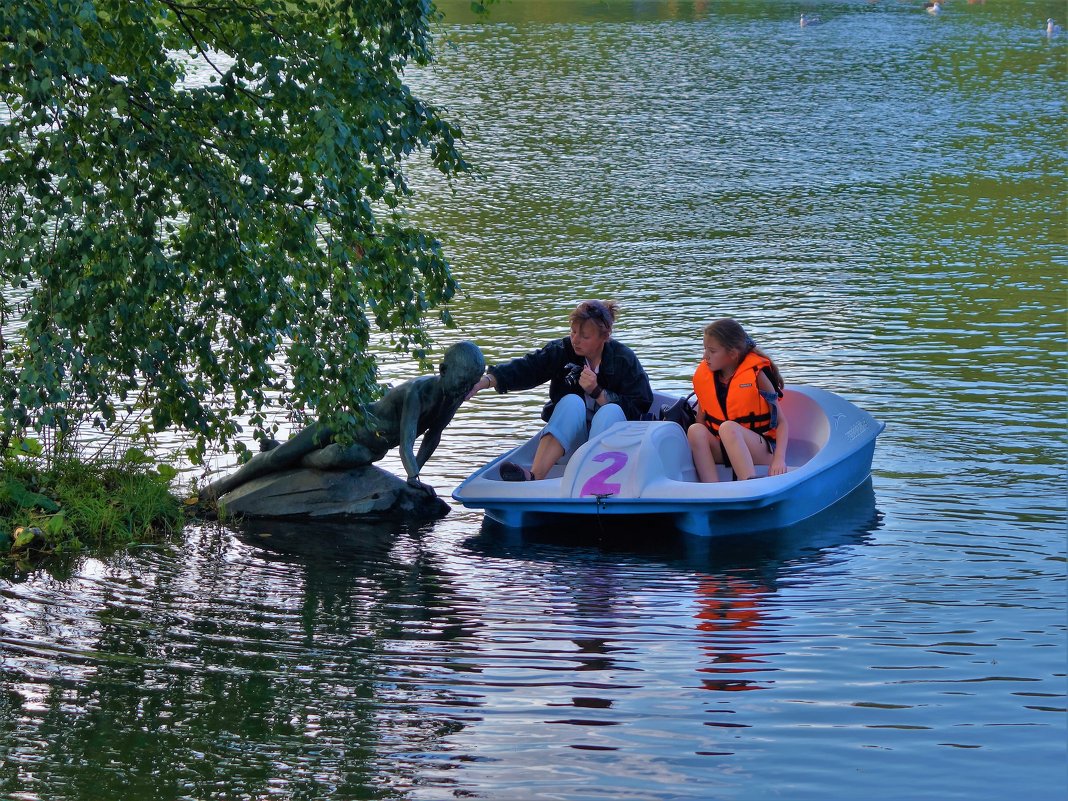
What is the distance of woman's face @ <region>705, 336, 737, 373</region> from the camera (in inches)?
332

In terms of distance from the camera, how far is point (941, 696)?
19.0 feet

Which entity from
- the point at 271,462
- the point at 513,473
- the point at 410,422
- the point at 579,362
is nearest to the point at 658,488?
the point at 513,473

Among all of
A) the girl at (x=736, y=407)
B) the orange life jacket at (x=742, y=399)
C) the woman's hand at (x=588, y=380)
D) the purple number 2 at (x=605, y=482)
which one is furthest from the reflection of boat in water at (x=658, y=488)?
the woman's hand at (x=588, y=380)

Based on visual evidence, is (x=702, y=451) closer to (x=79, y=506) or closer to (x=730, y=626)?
(x=730, y=626)

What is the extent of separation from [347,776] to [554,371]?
4.21 meters

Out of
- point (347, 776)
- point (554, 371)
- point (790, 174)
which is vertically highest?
point (790, 174)

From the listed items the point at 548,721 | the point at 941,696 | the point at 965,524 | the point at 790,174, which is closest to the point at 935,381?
the point at 965,524

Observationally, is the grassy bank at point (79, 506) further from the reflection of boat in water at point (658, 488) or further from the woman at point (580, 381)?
the woman at point (580, 381)

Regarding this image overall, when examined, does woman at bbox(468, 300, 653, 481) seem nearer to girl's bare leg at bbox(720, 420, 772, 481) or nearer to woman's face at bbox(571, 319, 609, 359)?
woman's face at bbox(571, 319, 609, 359)

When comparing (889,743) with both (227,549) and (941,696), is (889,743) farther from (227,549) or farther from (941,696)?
(227,549)

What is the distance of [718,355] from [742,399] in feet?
0.96

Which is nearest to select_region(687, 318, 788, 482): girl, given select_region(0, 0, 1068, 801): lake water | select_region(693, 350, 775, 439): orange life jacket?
select_region(693, 350, 775, 439): orange life jacket

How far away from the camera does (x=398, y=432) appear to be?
28.8 ft

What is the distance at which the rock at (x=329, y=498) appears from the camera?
862 cm
